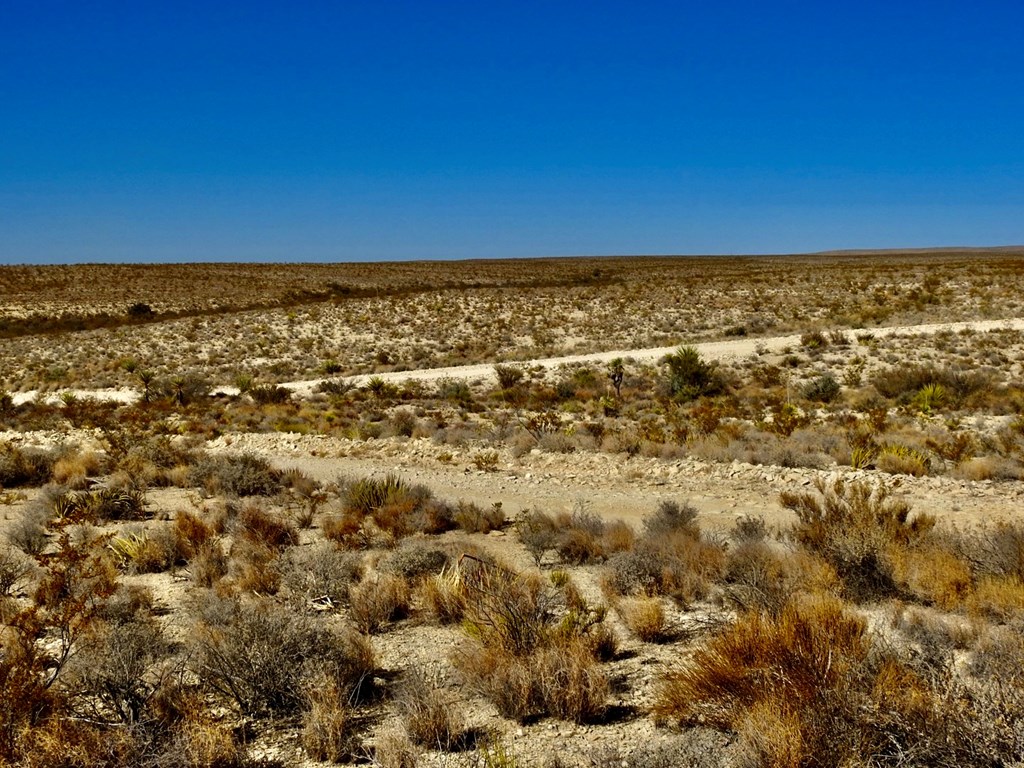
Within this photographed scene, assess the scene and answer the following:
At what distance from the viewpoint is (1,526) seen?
32.1 ft

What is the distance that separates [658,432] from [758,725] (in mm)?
10503

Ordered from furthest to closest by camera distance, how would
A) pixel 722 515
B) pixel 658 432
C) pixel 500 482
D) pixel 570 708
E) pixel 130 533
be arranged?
pixel 658 432
pixel 500 482
pixel 722 515
pixel 130 533
pixel 570 708

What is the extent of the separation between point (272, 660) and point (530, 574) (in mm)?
2877

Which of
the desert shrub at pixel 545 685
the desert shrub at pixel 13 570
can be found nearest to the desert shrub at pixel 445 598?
the desert shrub at pixel 545 685

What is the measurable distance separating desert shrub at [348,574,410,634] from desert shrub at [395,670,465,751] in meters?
1.43

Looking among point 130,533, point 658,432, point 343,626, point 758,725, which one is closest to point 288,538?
point 130,533

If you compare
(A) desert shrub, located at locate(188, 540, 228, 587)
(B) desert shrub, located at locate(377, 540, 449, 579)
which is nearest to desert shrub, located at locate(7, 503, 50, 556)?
(A) desert shrub, located at locate(188, 540, 228, 587)

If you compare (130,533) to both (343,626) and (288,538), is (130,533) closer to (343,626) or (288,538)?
(288,538)

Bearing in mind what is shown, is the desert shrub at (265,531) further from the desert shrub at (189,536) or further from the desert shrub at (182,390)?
the desert shrub at (182,390)

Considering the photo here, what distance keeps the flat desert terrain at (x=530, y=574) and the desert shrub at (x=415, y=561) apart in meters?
0.04

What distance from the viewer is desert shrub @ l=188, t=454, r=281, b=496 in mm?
11219

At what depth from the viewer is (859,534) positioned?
659cm

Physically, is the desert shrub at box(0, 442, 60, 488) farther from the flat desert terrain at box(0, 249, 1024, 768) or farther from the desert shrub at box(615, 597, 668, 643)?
the desert shrub at box(615, 597, 668, 643)

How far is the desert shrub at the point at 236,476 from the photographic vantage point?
1122 cm
